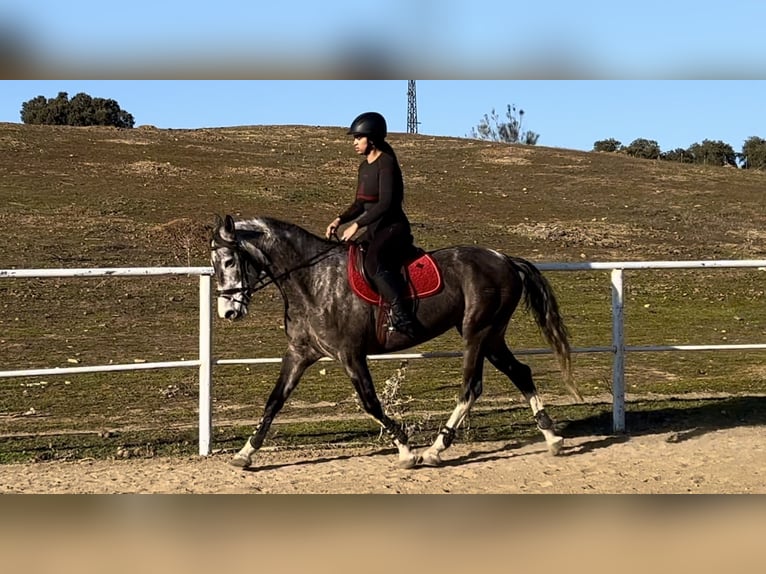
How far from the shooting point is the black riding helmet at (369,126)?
6.07 meters

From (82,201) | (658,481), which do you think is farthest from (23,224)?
(658,481)

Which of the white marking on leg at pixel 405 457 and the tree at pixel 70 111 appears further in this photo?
the tree at pixel 70 111

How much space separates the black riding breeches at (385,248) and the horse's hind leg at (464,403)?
2.85 ft

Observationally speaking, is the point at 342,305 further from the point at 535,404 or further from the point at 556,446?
the point at 556,446

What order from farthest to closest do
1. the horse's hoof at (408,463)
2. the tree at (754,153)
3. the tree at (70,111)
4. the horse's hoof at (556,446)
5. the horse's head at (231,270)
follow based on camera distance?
the tree at (754,153) < the tree at (70,111) < the horse's hoof at (556,446) < the horse's hoof at (408,463) < the horse's head at (231,270)

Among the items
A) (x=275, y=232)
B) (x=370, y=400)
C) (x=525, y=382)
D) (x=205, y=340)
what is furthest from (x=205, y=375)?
(x=525, y=382)

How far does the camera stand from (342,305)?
627 centimetres

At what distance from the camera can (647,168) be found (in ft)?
139

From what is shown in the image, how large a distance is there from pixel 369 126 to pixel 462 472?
235 centimetres

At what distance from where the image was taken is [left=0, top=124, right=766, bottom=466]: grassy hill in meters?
9.55

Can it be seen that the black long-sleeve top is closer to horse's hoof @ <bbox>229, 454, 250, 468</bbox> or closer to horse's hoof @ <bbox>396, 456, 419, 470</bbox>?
horse's hoof @ <bbox>396, 456, 419, 470</bbox>

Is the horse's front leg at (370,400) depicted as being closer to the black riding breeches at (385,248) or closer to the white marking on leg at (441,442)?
the white marking on leg at (441,442)

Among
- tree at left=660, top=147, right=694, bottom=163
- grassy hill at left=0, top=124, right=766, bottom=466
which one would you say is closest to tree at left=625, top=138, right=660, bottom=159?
tree at left=660, top=147, right=694, bottom=163

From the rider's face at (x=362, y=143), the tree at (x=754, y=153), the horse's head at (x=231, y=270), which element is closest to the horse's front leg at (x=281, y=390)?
the horse's head at (x=231, y=270)
